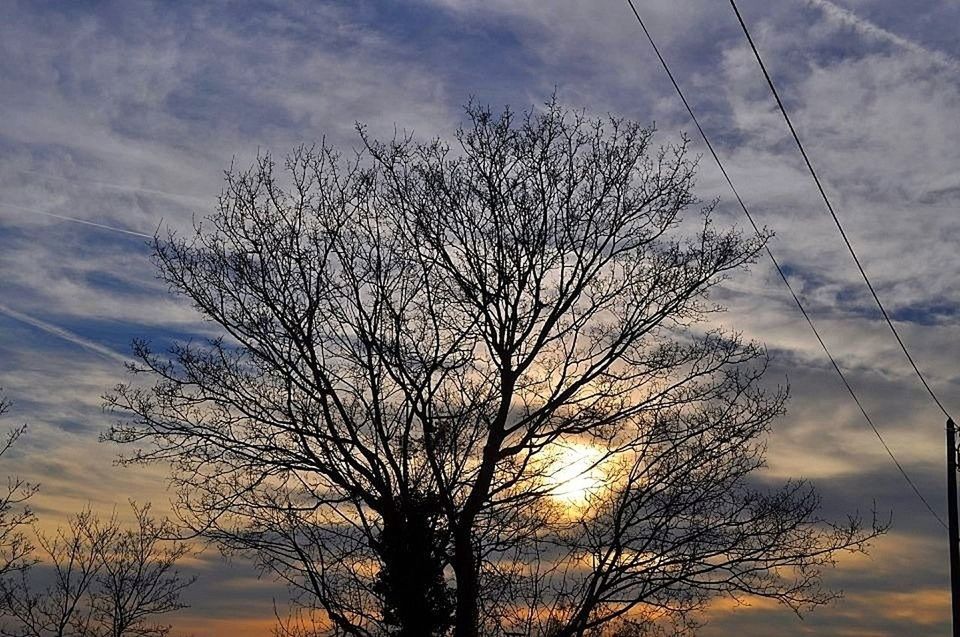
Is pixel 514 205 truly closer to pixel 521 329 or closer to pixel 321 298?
pixel 521 329

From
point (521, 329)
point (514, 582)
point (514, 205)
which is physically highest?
point (514, 205)

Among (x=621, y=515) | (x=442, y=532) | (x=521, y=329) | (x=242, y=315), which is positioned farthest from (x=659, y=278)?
(x=242, y=315)

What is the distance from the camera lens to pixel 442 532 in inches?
597

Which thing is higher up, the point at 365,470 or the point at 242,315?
the point at 242,315

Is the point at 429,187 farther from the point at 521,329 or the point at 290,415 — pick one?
the point at 290,415

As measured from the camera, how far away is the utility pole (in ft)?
65.2

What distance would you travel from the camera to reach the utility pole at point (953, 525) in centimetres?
1988

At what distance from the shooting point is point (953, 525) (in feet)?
69.0

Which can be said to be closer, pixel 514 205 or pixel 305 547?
pixel 305 547

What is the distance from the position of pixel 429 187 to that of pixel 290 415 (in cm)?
382

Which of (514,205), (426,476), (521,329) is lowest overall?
(426,476)

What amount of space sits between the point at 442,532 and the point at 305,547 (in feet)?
6.02

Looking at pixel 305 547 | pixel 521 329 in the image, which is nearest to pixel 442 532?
pixel 305 547

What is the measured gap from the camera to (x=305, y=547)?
14734mm
